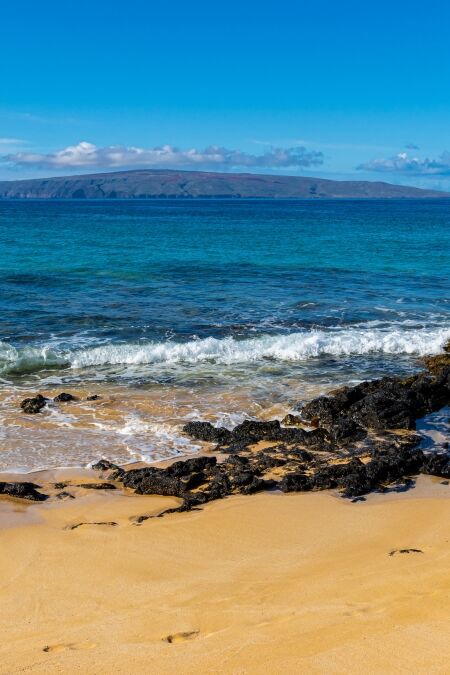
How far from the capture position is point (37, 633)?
7.22 meters

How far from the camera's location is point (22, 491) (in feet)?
36.7

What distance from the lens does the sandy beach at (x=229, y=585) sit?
659cm

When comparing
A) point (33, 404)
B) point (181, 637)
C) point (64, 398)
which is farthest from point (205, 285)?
point (181, 637)

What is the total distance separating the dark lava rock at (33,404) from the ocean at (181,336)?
0.20 meters

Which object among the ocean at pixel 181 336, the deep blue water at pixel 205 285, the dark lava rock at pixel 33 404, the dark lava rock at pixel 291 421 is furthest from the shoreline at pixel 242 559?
the deep blue water at pixel 205 285

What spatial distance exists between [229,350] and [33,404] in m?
7.52

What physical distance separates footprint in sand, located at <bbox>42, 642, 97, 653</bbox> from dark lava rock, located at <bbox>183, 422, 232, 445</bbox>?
7021 millimetres

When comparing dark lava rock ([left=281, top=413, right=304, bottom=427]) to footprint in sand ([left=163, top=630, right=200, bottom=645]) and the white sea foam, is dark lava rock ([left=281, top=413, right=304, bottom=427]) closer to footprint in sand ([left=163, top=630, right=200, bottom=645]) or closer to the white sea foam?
the white sea foam

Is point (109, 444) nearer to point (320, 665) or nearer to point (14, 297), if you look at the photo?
point (320, 665)

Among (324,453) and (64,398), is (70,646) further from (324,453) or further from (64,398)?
(64,398)

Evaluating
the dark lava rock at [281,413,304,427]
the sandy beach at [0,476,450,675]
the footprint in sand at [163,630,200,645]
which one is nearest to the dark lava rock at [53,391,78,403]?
the sandy beach at [0,476,450,675]

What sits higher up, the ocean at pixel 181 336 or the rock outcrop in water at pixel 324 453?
the ocean at pixel 181 336

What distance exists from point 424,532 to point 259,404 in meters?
7.03

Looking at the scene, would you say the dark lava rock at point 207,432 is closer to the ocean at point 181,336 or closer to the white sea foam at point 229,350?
Answer: the ocean at point 181,336
